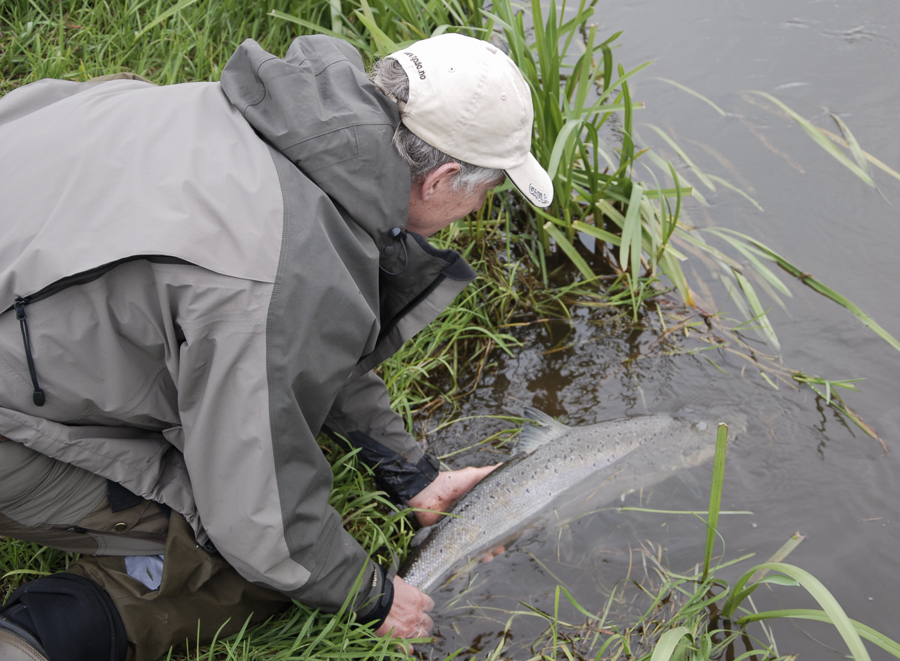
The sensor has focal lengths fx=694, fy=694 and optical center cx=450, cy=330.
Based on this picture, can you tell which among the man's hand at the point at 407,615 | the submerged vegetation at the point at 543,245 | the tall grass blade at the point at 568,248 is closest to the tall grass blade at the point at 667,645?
the submerged vegetation at the point at 543,245

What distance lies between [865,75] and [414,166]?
4496mm

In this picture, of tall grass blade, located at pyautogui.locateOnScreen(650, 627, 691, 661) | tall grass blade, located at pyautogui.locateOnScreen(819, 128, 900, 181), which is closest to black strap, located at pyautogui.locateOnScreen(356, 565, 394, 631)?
tall grass blade, located at pyautogui.locateOnScreen(650, 627, 691, 661)

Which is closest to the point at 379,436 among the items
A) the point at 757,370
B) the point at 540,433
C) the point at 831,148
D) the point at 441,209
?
the point at 540,433

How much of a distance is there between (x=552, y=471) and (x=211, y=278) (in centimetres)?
188

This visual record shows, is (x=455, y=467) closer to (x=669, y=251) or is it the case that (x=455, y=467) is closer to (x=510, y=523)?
(x=510, y=523)

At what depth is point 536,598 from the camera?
9.43 ft

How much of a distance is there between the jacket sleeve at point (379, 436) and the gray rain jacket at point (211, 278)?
0.71 m

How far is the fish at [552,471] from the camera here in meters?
2.89

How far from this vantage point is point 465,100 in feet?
7.29

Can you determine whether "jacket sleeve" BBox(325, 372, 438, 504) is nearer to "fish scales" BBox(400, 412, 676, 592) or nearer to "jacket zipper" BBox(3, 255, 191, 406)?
"fish scales" BBox(400, 412, 676, 592)

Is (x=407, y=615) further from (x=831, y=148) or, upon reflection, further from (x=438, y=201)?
(x=831, y=148)

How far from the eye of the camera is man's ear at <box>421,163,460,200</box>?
2271 mm

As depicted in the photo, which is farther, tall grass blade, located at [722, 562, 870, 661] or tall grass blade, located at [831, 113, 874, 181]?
tall grass blade, located at [831, 113, 874, 181]

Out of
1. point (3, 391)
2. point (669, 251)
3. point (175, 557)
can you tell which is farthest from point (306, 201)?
point (669, 251)
